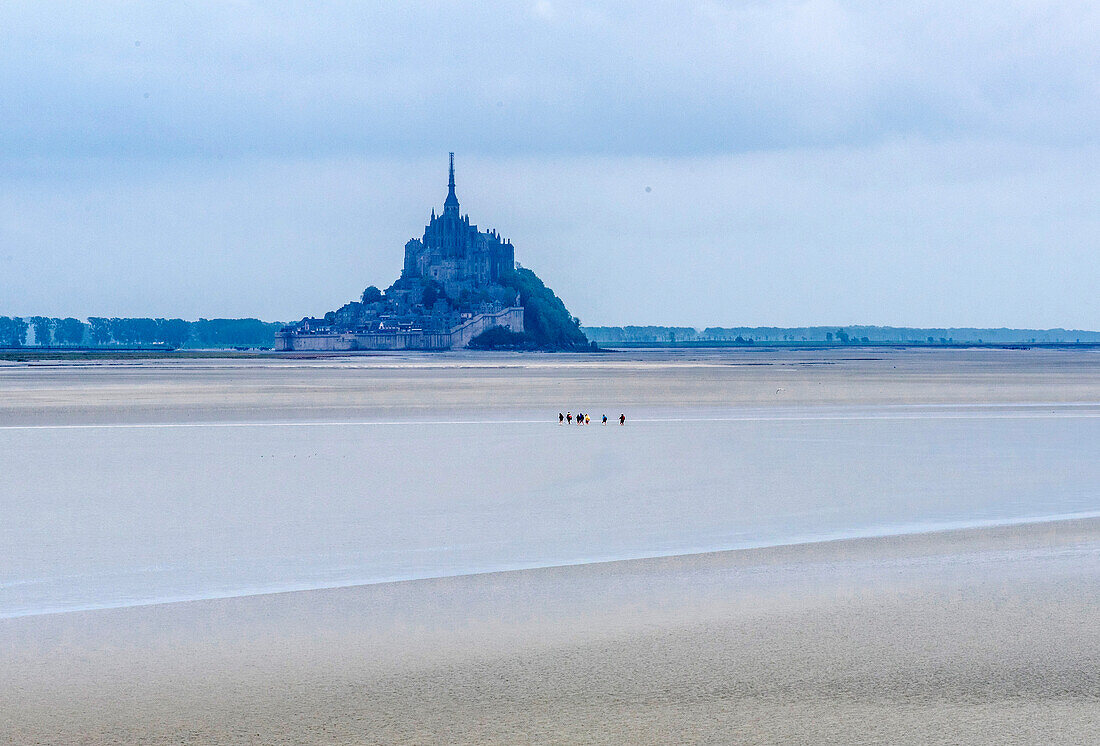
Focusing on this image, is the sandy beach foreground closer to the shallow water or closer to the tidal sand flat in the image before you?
the tidal sand flat

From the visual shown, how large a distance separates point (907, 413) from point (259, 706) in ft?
79.4

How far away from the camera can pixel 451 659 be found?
6.22 m

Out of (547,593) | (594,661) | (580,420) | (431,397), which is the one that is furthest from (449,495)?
(431,397)

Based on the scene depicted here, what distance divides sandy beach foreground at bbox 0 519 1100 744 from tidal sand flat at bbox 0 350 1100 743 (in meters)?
0.02

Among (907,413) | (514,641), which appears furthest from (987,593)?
(907,413)

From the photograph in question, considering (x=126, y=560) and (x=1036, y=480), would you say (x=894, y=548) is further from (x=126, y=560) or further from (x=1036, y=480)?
(x=126, y=560)

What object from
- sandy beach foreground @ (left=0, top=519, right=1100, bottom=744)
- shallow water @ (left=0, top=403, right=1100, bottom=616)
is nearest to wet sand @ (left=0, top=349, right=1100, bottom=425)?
shallow water @ (left=0, top=403, right=1100, bottom=616)

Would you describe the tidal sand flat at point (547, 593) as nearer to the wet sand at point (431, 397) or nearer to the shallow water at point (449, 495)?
the shallow water at point (449, 495)

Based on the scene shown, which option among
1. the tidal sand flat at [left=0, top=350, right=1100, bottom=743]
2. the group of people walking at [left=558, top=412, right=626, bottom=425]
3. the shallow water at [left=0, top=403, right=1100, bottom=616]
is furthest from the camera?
the group of people walking at [left=558, top=412, right=626, bottom=425]

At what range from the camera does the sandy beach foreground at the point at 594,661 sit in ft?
16.8

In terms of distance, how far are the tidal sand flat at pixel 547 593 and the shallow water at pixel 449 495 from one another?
0.06m

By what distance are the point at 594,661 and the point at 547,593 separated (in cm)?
178

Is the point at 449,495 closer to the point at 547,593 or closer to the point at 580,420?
the point at 547,593

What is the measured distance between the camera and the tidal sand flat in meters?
5.31
